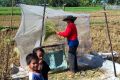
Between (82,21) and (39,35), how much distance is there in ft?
4.61

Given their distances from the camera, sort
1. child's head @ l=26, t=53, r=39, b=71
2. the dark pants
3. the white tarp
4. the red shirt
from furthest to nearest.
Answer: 1. the dark pants
2. the white tarp
3. the red shirt
4. child's head @ l=26, t=53, r=39, b=71

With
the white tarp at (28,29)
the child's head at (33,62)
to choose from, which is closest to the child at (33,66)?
the child's head at (33,62)

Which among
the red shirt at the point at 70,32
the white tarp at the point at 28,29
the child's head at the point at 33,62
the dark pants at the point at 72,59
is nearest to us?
the child's head at the point at 33,62

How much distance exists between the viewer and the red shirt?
30.6ft

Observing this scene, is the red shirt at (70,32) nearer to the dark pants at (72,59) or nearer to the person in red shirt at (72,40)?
the person in red shirt at (72,40)

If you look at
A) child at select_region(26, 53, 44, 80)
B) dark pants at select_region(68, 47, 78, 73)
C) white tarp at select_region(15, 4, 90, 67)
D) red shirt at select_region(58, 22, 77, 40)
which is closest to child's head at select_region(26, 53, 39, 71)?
child at select_region(26, 53, 44, 80)

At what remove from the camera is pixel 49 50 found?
9.82 m

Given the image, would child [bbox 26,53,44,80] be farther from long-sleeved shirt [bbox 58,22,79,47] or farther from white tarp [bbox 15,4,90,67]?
white tarp [bbox 15,4,90,67]

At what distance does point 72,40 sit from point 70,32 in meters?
0.24

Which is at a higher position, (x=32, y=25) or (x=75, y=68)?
(x=32, y=25)

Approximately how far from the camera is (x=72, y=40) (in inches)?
376

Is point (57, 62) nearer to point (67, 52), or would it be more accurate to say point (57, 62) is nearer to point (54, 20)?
point (67, 52)

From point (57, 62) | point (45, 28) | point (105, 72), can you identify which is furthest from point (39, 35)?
point (105, 72)

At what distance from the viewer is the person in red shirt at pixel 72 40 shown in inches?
368
